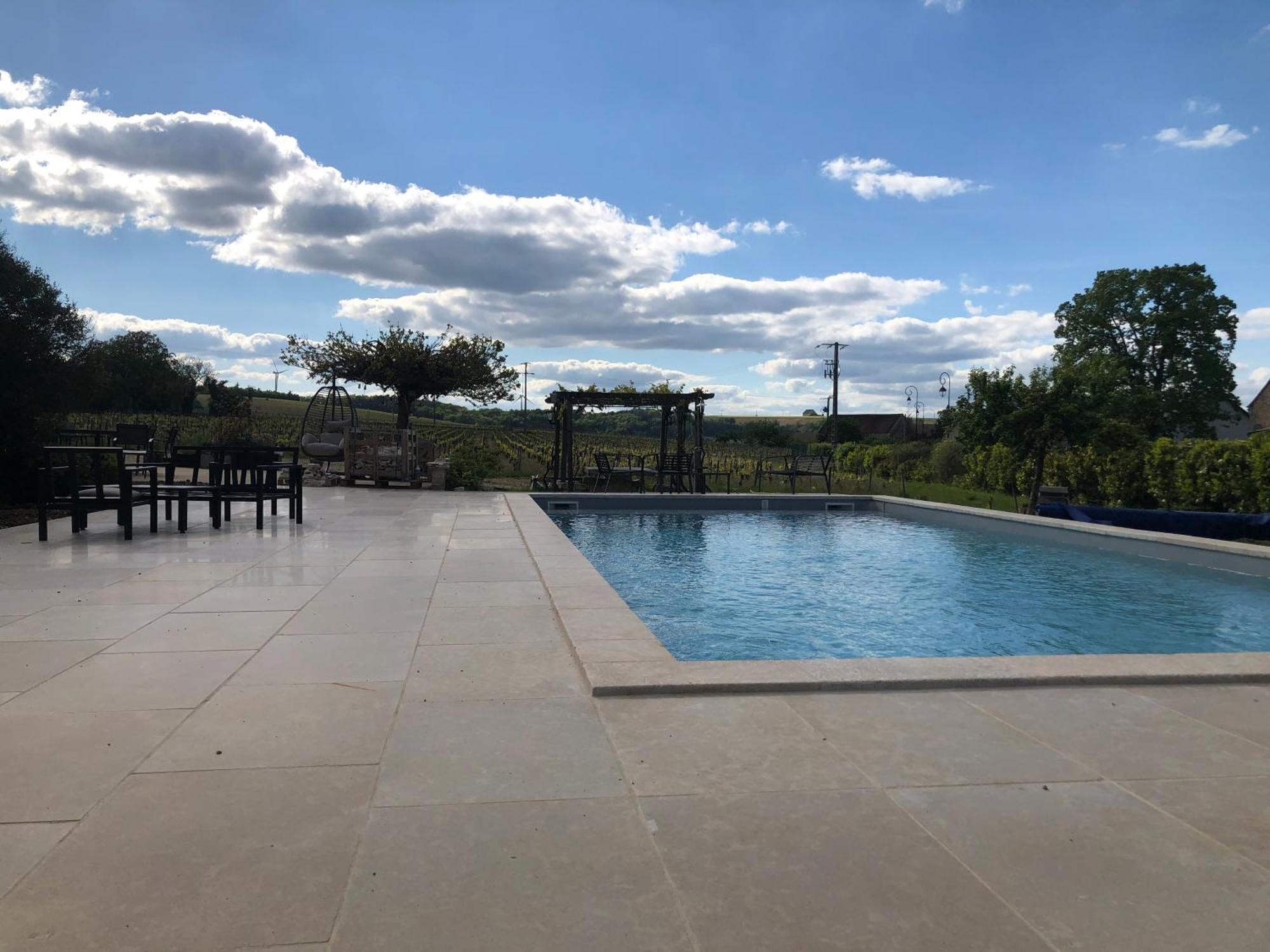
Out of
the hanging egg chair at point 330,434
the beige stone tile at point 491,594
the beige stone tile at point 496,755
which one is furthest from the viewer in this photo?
the hanging egg chair at point 330,434

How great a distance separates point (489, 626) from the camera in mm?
3949

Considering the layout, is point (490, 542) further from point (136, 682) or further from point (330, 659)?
point (136, 682)

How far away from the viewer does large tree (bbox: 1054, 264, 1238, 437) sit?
3133 centimetres

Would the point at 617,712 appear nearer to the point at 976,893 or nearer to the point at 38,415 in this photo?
the point at 976,893

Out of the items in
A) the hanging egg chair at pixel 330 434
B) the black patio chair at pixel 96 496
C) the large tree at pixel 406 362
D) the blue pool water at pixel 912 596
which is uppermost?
the large tree at pixel 406 362

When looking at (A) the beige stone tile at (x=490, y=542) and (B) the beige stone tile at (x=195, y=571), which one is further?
(A) the beige stone tile at (x=490, y=542)

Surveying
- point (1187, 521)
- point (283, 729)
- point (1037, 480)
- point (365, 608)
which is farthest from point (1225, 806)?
point (1037, 480)

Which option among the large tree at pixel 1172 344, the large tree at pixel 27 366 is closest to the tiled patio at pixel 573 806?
the large tree at pixel 27 366

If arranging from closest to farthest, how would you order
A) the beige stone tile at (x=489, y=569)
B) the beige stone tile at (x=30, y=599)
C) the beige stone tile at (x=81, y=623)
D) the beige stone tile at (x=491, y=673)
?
the beige stone tile at (x=491, y=673) → the beige stone tile at (x=81, y=623) → the beige stone tile at (x=30, y=599) → the beige stone tile at (x=489, y=569)

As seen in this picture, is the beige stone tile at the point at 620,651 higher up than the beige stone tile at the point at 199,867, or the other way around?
the beige stone tile at the point at 620,651

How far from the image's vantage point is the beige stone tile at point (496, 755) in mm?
2090

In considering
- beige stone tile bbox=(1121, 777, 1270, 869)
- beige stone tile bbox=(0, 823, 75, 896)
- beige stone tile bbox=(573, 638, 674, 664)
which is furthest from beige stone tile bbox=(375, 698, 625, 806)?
beige stone tile bbox=(1121, 777, 1270, 869)

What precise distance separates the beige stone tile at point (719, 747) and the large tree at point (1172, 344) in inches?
1304

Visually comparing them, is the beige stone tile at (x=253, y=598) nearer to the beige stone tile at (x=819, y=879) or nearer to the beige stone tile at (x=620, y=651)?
the beige stone tile at (x=620, y=651)
